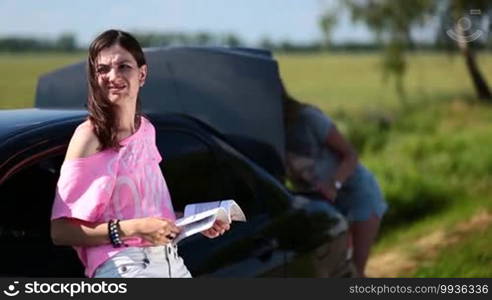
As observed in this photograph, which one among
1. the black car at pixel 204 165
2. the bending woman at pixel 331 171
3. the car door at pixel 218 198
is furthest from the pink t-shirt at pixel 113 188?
the bending woman at pixel 331 171

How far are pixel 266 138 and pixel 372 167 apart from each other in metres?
5.20

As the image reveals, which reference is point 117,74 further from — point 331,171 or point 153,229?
point 331,171

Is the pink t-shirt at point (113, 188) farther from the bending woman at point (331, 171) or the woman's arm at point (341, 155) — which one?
the woman's arm at point (341, 155)

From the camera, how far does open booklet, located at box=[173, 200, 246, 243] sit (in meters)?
2.36

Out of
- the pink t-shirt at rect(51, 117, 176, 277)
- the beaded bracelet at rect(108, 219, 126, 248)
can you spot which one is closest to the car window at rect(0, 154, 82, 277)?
the pink t-shirt at rect(51, 117, 176, 277)

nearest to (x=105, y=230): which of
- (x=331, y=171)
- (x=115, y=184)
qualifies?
(x=115, y=184)

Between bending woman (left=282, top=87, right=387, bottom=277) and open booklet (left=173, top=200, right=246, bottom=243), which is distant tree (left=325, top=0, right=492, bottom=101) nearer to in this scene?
bending woman (left=282, top=87, right=387, bottom=277)

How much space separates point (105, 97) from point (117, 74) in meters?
0.07

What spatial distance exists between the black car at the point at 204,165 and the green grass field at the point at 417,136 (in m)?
0.37

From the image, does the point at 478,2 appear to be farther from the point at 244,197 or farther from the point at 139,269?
the point at 139,269

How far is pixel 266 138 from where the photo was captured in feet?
14.4

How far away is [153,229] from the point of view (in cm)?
230

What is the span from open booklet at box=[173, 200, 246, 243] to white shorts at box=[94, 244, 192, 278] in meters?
0.08

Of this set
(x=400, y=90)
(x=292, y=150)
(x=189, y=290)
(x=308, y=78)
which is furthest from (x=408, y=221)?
(x=308, y=78)
